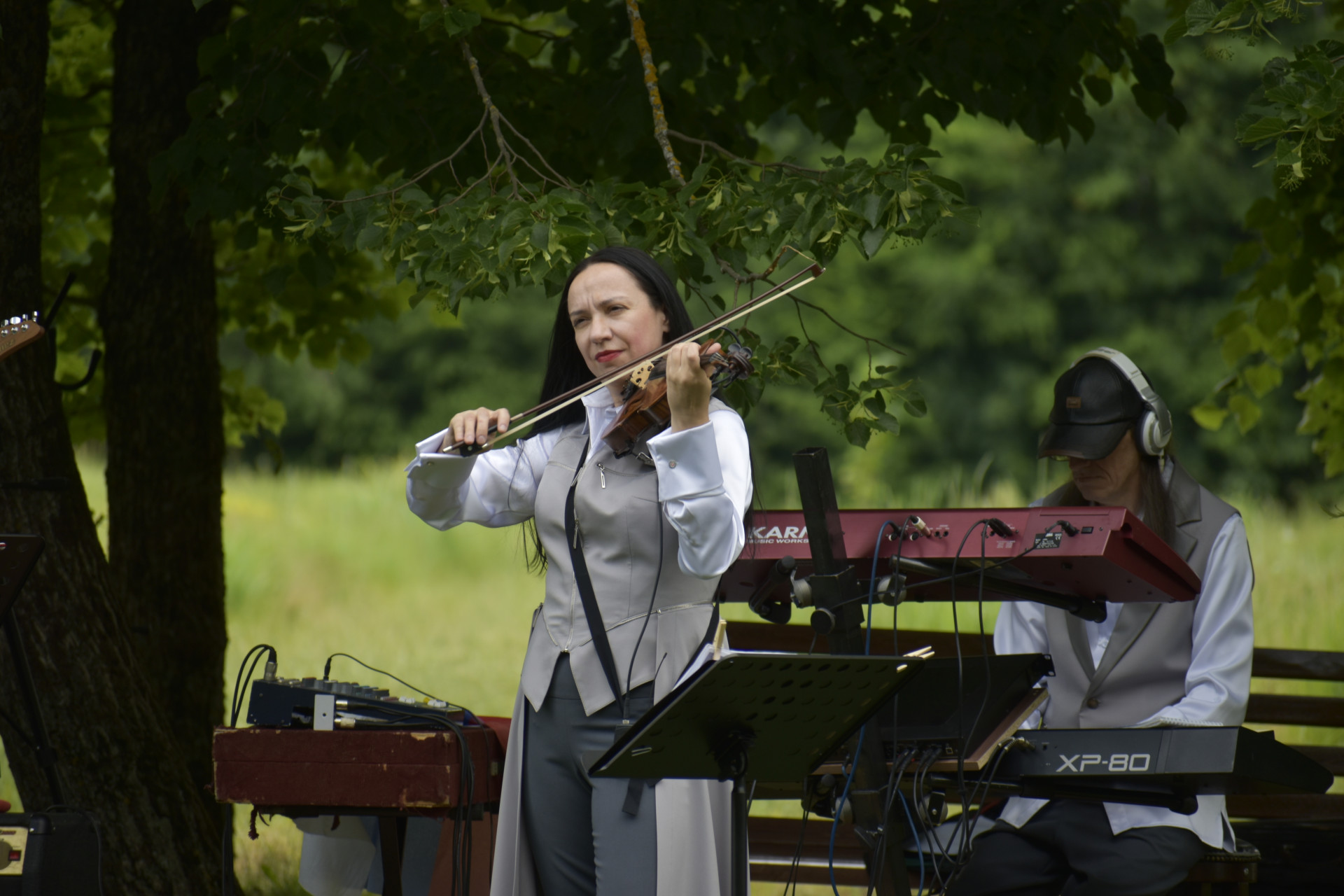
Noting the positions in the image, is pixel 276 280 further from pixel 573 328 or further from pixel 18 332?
pixel 573 328

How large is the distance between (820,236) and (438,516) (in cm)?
98

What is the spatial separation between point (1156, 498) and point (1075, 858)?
74cm

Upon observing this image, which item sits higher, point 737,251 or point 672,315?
point 737,251

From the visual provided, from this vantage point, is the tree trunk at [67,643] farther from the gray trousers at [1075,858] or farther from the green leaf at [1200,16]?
the green leaf at [1200,16]

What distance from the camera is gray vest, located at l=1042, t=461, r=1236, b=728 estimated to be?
2836 mm

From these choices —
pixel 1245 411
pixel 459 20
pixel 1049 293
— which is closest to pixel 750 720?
pixel 459 20

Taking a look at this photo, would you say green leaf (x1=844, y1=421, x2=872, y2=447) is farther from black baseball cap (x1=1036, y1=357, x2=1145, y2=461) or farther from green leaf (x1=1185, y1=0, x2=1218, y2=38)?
green leaf (x1=1185, y1=0, x2=1218, y2=38)

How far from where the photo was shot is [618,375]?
2418 mm

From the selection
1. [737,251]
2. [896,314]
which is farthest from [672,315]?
[896,314]

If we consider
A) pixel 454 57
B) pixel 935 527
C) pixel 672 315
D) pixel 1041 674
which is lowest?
pixel 1041 674

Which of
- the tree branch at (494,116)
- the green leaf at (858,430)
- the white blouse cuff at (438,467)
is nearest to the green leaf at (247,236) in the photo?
the tree branch at (494,116)

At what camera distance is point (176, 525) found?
433 cm

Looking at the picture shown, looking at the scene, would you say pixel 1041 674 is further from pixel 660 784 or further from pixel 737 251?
pixel 737 251

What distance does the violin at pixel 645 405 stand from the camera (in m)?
2.35
